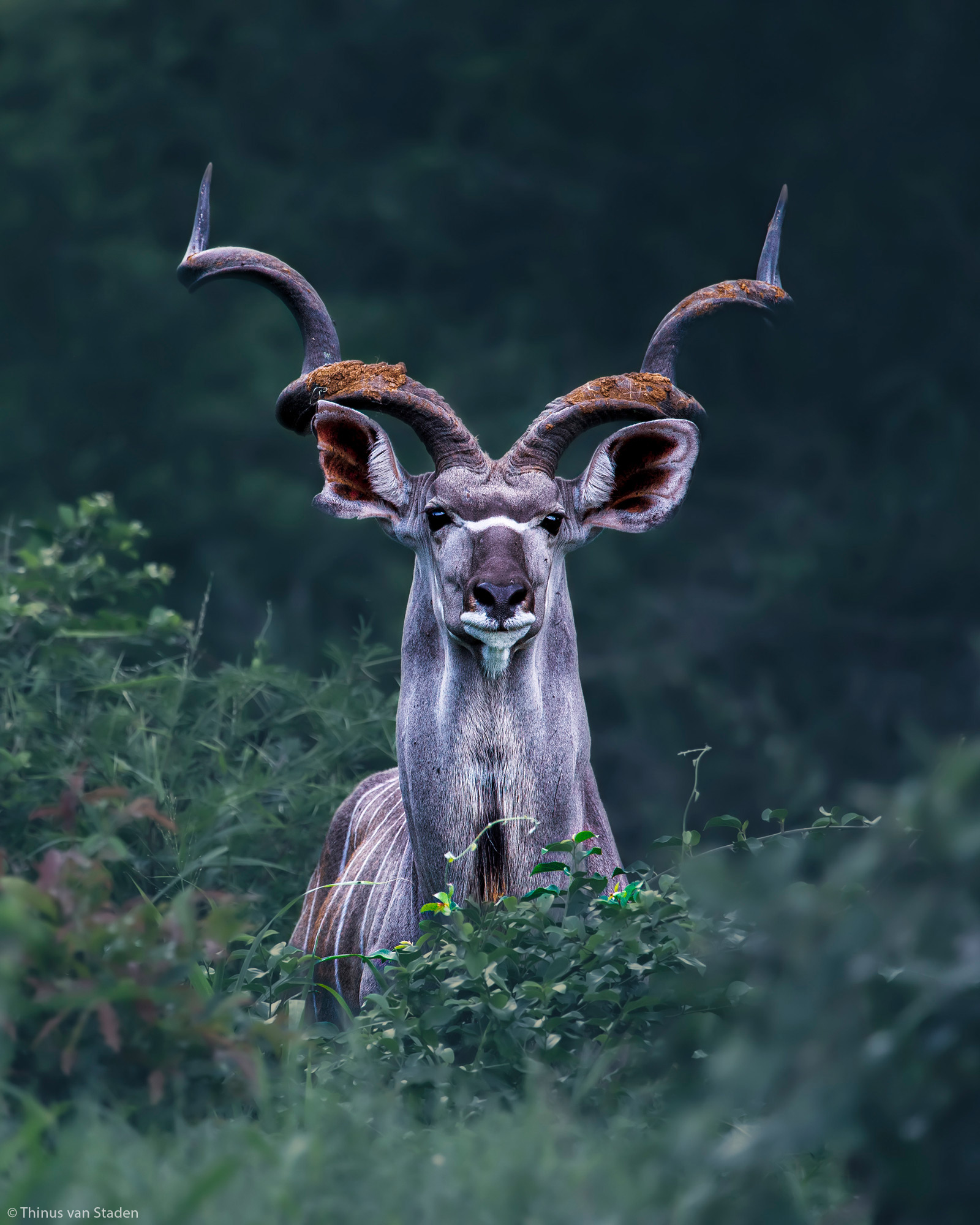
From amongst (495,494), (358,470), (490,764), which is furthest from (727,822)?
(358,470)

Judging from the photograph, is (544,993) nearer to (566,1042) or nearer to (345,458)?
(566,1042)

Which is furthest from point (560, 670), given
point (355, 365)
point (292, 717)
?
point (292, 717)

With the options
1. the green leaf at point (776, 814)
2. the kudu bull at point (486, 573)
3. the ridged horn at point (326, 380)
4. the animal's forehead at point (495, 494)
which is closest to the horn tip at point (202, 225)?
the ridged horn at point (326, 380)

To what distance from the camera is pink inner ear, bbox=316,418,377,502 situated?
4305 millimetres

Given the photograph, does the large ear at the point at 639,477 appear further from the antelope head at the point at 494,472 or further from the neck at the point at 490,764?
the neck at the point at 490,764

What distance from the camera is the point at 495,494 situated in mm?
4059

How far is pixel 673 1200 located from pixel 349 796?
3.77m

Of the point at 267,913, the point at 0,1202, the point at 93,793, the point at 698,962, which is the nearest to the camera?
the point at 0,1202

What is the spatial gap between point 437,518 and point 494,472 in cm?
23

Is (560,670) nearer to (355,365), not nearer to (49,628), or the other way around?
(355,365)

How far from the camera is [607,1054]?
8.86 feet

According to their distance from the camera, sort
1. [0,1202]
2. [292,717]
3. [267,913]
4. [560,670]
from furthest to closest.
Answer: [292,717]
[267,913]
[560,670]
[0,1202]

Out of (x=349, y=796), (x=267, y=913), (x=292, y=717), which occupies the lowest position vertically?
(x=267, y=913)

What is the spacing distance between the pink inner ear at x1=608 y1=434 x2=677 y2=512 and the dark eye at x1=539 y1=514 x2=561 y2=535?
0.30 meters
